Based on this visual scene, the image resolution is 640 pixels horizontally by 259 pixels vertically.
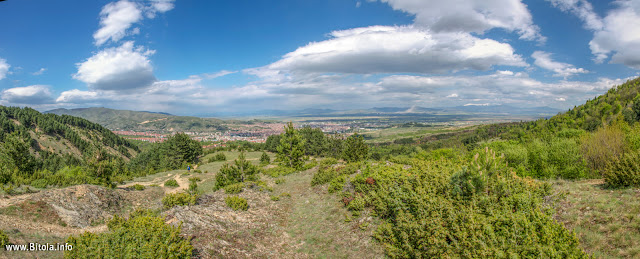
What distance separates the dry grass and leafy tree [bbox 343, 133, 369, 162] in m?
23.8

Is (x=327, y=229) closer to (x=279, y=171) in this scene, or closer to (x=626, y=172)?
(x=626, y=172)

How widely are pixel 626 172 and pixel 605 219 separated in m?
4.81

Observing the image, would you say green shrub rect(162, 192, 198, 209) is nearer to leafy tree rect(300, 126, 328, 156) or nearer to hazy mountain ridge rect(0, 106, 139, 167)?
leafy tree rect(300, 126, 328, 156)

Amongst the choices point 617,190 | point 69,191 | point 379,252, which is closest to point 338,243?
point 379,252

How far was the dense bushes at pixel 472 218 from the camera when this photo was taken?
6004 millimetres

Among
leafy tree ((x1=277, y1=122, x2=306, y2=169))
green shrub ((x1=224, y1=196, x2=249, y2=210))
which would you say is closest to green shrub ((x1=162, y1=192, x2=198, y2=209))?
green shrub ((x1=224, y1=196, x2=249, y2=210))

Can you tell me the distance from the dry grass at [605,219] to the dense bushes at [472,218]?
1.11 meters

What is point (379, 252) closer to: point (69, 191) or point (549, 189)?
point (549, 189)

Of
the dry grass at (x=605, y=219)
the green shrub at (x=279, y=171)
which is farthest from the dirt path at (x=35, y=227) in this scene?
the green shrub at (x=279, y=171)

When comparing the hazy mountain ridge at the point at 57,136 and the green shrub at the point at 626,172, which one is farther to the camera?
the hazy mountain ridge at the point at 57,136

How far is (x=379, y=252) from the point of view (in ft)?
33.2

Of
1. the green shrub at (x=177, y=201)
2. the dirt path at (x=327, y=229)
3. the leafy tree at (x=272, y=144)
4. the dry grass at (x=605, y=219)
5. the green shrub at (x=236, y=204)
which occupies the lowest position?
the leafy tree at (x=272, y=144)

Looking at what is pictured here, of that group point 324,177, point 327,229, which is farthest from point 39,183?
point 327,229

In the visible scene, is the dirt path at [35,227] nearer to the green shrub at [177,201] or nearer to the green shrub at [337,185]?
the green shrub at [177,201]
